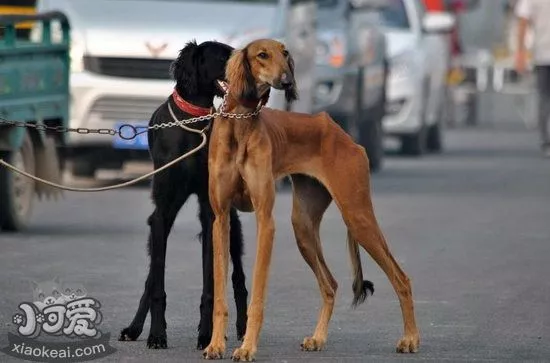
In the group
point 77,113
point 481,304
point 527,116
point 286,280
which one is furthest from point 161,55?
point 527,116

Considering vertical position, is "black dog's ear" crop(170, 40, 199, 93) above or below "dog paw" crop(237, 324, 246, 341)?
above

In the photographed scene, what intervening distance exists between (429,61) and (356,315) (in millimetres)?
16601

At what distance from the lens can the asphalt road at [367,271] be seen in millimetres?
9477

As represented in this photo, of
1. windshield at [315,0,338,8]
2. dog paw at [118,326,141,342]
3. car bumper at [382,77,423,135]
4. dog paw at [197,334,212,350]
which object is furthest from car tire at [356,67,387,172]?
dog paw at [197,334,212,350]

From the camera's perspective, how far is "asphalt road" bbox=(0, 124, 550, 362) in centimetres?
948

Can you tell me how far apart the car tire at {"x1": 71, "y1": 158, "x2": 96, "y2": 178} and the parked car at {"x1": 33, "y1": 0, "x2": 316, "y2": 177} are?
0.60 m

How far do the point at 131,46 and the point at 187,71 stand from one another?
880cm

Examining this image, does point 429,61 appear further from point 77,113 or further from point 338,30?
point 77,113

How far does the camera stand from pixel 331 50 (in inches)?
851

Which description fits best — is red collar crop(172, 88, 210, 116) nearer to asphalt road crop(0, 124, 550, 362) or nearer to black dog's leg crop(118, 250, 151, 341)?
black dog's leg crop(118, 250, 151, 341)

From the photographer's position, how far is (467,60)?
40.4 metres

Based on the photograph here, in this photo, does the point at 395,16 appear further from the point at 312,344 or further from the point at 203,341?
the point at 203,341

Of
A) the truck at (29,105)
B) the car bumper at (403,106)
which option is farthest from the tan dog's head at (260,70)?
the car bumper at (403,106)

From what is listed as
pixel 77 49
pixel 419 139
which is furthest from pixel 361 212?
pixel 419 139
